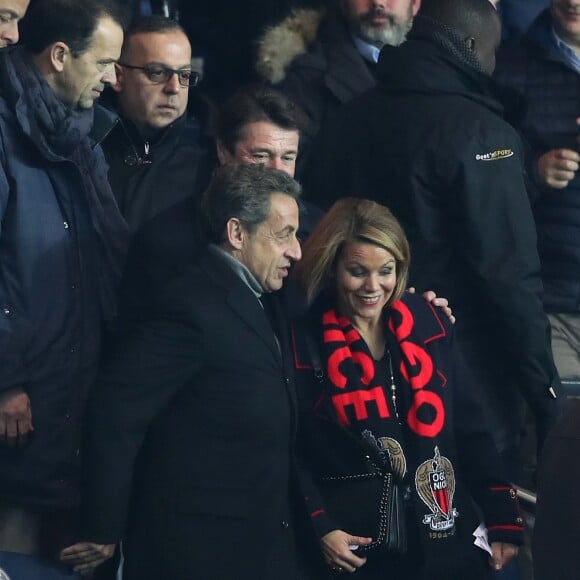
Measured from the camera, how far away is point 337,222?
371 cm

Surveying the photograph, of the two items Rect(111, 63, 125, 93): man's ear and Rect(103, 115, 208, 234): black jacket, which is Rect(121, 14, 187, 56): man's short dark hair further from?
Rect(103, 115, 208, 234): black jacket

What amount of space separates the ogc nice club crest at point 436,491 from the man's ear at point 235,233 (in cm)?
73

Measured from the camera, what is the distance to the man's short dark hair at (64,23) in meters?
3.94

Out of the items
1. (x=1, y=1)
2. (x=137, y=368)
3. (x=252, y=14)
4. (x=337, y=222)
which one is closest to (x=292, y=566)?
(x=137, y=368)

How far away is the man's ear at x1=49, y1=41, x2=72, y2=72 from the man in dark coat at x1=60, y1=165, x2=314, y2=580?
0.69 m

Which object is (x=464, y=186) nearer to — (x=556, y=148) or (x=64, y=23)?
(x=556, y=148)

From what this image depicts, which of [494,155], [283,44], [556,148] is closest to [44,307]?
[494,155]

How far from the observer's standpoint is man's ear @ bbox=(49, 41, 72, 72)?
3.93 metres

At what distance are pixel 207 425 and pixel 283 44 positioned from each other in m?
2.07

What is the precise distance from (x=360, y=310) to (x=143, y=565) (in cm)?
84

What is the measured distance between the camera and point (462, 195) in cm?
393

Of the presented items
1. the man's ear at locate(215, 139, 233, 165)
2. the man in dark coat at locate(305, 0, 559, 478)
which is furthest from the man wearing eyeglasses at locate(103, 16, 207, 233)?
the man in dark coat at locate(305, 0, 559, 478)

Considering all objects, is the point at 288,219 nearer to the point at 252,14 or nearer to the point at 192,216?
the point at 192,216

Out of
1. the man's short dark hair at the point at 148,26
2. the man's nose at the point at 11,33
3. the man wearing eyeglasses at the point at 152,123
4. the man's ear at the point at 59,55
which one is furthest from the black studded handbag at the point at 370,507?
the man's short dark hair at the point at 148,26
